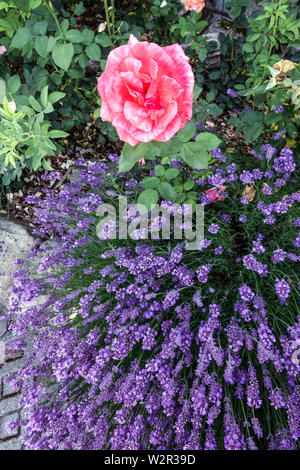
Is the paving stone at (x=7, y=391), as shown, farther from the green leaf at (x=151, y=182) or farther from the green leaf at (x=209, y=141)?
the green leaf at (x=209, y=141)

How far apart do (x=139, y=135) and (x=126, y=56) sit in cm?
26

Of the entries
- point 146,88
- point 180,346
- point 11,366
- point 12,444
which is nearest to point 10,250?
point 11,366

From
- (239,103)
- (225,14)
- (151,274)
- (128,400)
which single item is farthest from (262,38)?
(128,400)

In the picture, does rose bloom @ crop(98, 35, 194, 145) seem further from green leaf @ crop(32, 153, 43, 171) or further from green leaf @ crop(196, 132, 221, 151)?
green leaf @ crop(32, 153, 43, 171)

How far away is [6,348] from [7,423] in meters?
0.45

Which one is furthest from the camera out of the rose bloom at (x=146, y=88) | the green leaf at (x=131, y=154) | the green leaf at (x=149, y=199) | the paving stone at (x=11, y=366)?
the paving stone at (x=11, y=366)

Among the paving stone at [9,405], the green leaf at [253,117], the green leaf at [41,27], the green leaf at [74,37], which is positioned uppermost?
the green leaf at [41,27]

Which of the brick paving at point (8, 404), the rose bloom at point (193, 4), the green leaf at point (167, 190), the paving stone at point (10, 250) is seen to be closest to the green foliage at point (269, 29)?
the rose bloom at point (193, 4)

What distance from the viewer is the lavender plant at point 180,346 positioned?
1422 mm

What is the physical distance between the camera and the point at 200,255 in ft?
6.23

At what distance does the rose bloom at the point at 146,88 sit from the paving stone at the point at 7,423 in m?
1.86

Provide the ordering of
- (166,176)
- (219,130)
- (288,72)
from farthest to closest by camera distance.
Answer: (219,130), (288,72), (166,176)
